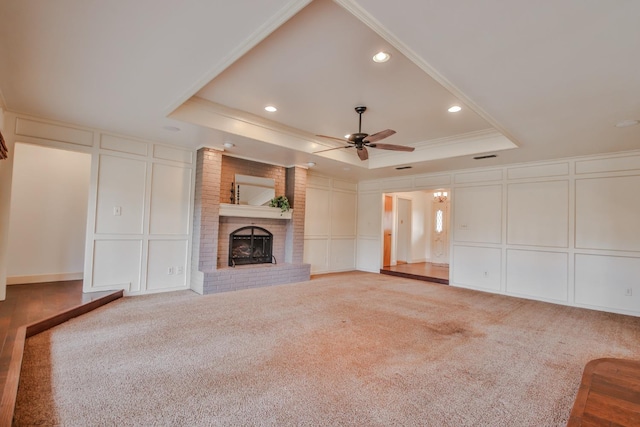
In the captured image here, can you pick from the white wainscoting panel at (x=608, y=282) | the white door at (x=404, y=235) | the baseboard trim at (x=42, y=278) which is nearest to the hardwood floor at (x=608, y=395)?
the white wainscoting panel at (x=608, y=282)

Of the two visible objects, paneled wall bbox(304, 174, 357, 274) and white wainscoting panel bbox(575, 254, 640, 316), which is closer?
white wainscoting panel bbox(575, 254, 640, 316)

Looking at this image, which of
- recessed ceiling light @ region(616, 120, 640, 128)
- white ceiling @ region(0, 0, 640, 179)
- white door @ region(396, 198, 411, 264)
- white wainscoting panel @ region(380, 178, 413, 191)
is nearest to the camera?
white ceiling @ region(0, 0, 640, 179)

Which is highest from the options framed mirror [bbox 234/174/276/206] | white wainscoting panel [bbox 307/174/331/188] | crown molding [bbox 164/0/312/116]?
crown molding [bbox 164/0/312/116]

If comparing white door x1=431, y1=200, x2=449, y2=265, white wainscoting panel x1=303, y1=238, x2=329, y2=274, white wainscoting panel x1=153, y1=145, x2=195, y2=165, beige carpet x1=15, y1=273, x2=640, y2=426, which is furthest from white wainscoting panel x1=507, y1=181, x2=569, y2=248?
white wainscoting panel x1=153, y1=145, x2=195, y2=165

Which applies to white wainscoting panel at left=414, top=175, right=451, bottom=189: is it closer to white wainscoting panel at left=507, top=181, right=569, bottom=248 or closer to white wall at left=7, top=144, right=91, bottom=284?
white wainscoting panel at left=507, top=181, right=569, bottom=248

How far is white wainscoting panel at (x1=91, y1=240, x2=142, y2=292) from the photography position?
4484 millimetres

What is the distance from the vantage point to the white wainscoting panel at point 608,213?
4.61 metres

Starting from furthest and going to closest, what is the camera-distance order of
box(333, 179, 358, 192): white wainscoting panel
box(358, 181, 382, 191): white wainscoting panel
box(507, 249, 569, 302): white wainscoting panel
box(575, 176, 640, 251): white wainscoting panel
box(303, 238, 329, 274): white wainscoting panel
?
box(358, 181, 382, 191): white wainscoting panel < box(333, 179, 358, 192): white wainscoting panel < box(303, 238, 329, 274): white wainscoting panel < box(507, 249, 569, 302): white wainscoting panel < box(575, 176, 640, 251): white wainscoting panel

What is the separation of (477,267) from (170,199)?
6.13 m

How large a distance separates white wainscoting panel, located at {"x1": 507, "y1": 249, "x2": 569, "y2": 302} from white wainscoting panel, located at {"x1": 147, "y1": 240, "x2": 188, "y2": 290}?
6143 mm

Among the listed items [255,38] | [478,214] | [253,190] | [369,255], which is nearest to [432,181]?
[478,214]

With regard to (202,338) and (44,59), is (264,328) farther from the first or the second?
(44,59)

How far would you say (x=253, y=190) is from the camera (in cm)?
613

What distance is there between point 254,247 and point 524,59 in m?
5.25
